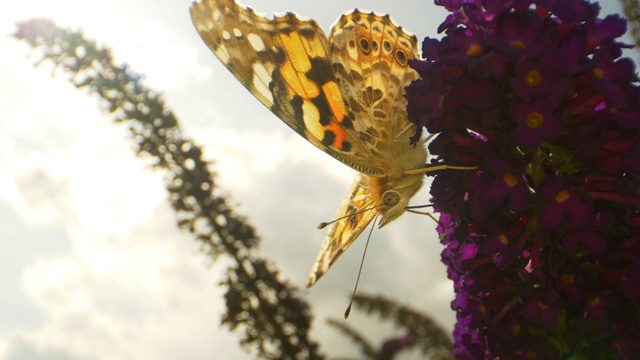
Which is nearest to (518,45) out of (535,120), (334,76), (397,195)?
(535,120)

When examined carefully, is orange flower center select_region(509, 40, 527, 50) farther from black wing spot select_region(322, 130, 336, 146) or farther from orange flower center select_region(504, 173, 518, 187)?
black wing spot select_region(322, 130, 336, 146)

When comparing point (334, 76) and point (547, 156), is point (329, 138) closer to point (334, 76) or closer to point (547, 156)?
point (334, 76)

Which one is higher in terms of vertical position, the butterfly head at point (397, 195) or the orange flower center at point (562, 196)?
the butterfly head at point (397, 195)

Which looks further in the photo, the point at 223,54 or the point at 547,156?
the point at 223,54

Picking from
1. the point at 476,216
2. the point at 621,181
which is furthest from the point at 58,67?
the point at 621,181

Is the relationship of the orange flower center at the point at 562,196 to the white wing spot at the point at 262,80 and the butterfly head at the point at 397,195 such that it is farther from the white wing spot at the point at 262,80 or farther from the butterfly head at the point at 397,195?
the white wing spot at the point at 262,80

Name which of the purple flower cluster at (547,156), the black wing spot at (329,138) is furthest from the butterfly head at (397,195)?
the purple flower cluster at (547,156)

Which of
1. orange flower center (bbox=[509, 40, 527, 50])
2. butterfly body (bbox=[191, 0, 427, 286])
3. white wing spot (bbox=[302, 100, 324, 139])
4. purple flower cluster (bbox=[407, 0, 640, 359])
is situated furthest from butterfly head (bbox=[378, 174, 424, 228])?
orange flower center (bbox=[509, 40, 527, 50])
